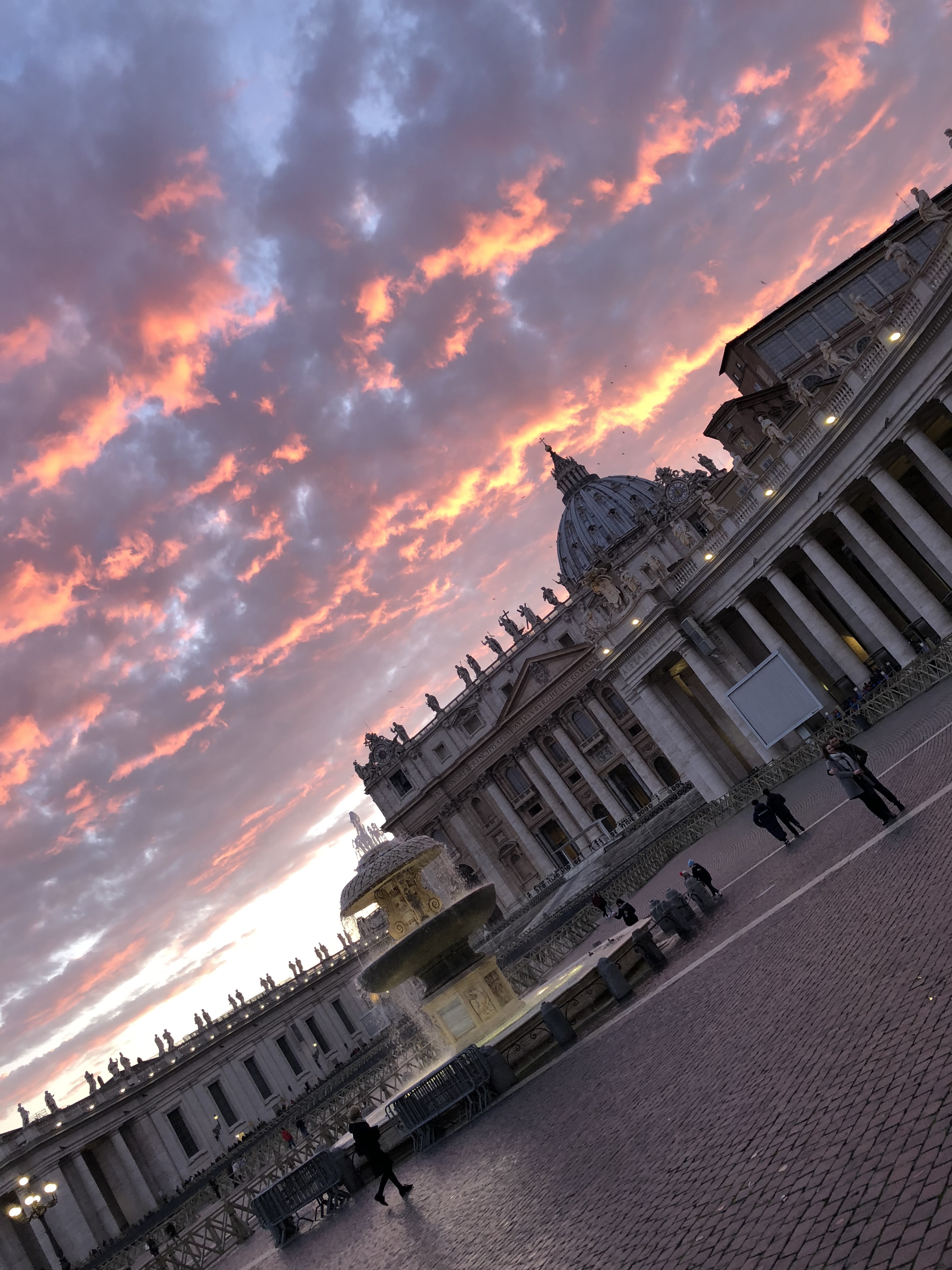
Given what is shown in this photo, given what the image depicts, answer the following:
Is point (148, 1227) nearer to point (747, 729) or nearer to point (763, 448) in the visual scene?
point (747, 729)

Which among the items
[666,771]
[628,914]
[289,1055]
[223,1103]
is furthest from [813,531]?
[289,1055]

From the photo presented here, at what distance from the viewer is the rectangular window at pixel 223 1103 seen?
57812mm

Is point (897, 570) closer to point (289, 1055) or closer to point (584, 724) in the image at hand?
point (584, 724)

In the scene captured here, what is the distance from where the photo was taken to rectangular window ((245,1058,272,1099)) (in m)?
60.6

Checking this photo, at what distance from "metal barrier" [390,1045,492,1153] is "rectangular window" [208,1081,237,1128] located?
2078 inches

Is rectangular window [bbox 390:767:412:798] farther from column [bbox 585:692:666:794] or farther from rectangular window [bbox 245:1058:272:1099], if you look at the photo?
rectangular window [bbox 245:1058:272:1099]

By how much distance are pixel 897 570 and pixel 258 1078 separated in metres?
56.8

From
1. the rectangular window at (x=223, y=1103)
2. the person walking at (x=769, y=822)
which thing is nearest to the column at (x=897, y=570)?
the person walking at (x=769, y=822)

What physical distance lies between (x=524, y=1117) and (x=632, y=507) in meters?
102

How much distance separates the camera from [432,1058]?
22.3 meters

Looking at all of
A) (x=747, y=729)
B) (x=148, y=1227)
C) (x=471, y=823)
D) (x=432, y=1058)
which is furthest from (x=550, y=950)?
(x=471, y=823)

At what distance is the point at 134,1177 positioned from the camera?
168ft

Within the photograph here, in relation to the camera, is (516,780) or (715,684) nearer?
(715,684)

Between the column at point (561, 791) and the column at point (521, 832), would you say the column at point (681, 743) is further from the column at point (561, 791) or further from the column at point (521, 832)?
the column at point (521, 832)
